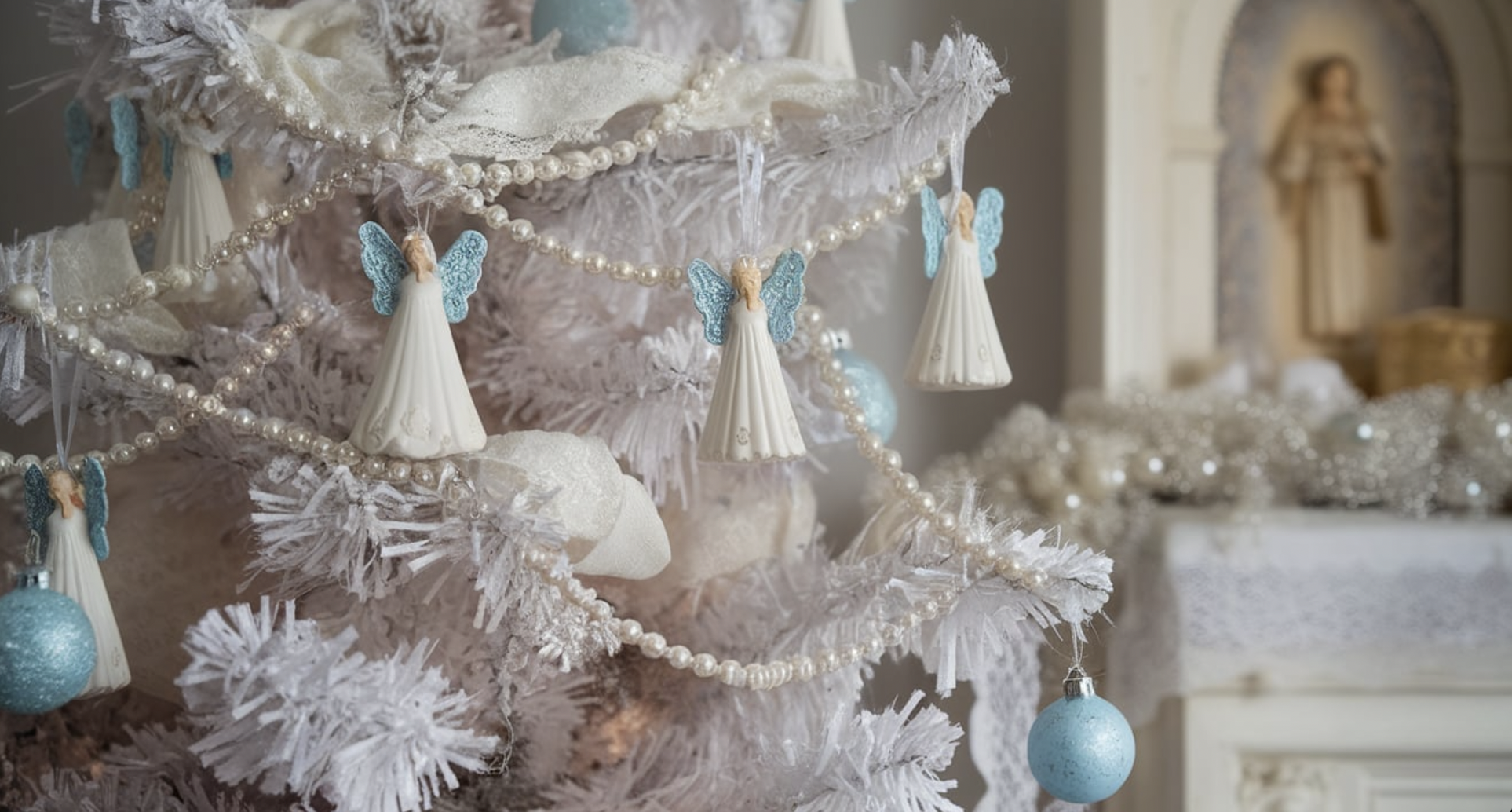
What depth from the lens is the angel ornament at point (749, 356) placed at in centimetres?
52

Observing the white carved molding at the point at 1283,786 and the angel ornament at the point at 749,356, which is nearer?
the angel ornament at the point at 749,356

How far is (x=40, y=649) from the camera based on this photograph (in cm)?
50

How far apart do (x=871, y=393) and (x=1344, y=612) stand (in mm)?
396

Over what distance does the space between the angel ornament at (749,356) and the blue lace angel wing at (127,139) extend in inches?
12.1

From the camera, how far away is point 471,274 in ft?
1.70

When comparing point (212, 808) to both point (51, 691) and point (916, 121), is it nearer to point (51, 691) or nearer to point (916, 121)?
point (51, 691)

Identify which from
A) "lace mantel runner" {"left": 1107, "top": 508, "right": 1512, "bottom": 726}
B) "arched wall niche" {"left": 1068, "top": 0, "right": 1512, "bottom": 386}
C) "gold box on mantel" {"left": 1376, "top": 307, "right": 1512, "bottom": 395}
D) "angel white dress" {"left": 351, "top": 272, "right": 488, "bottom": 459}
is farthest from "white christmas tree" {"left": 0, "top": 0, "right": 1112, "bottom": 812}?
"gold box on mantel" {"left": 1376, "top": 307, "right": 1512, "bottom": 395}

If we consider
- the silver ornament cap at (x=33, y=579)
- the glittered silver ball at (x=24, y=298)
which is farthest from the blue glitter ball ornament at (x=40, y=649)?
the glittered silver ball at (x=24, y=298)

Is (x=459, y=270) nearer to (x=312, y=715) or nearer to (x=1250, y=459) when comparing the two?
(x=312, y=715)

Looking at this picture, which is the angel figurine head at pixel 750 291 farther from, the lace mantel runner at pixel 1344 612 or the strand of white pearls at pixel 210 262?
the lace mantel runner at pixel 1344 612

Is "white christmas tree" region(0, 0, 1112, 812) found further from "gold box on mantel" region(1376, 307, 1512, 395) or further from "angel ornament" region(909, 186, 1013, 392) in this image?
"gold box on mantel" region(1376, 307, 1512, 395)

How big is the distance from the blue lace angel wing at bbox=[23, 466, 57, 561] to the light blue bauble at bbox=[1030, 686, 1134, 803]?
49 cm

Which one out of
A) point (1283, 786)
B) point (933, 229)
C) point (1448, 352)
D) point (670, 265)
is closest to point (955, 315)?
point (933, 229)

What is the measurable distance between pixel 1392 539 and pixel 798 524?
0.44 meters
